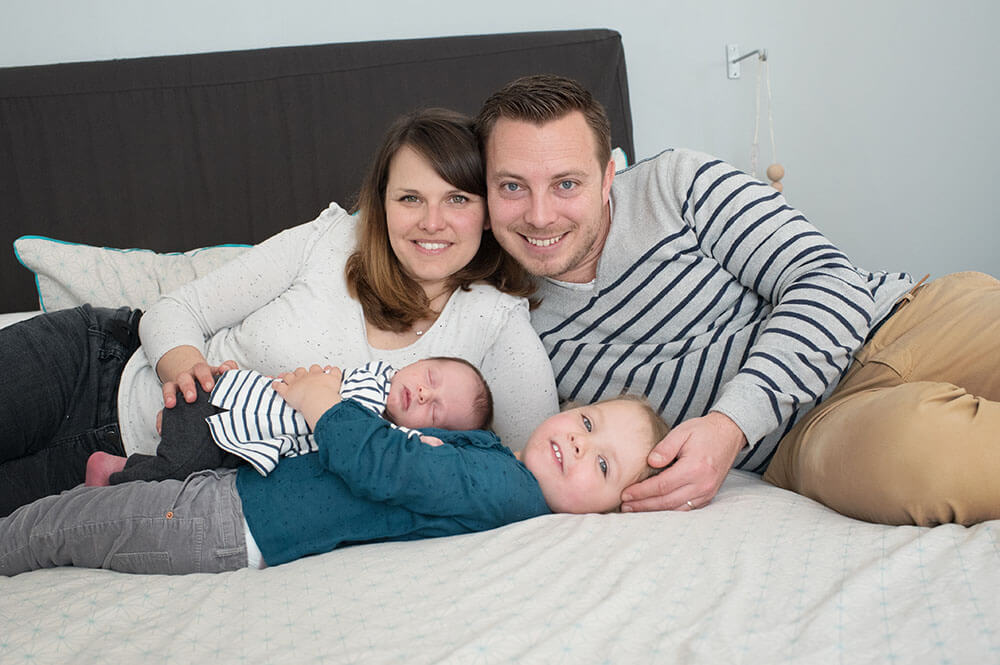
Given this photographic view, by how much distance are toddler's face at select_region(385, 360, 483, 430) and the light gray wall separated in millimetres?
1577

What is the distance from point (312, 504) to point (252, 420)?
0.71 feet

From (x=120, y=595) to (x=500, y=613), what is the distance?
476 mm

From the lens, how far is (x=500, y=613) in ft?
2.97

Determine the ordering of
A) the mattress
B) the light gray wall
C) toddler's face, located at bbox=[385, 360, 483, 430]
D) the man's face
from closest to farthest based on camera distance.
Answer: the mattress, toddler's face, located at bbox=[385, 360, 483, 430], the man's face, the light gray wall

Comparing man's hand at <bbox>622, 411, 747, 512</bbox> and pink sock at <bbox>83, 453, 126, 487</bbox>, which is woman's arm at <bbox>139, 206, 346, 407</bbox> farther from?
man's hand at <bbox>622, 411, 747, 512</bbox>

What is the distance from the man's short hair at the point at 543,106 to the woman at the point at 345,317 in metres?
0.06

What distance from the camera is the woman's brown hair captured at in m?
1.60

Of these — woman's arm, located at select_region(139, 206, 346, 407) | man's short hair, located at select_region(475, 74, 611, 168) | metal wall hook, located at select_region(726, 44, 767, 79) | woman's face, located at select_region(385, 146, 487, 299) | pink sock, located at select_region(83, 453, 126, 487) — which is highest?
metal wall hook, located at select_region(726, 44, 767, 79)

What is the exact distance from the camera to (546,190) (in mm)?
1578

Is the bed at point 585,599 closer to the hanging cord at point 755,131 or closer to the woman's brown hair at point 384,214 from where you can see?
the woman's brown hair at point 384,214

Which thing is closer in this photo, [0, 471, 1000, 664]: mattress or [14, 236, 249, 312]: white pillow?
[0, 471, 1000, 664]: mattress

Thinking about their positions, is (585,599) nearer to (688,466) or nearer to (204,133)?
(688,466)

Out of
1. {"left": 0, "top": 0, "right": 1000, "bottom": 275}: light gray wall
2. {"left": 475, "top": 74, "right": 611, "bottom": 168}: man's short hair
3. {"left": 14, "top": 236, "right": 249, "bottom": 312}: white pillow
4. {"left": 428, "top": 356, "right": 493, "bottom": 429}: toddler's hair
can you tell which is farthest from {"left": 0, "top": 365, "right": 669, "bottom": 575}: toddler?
{"left": 0, "top": 0, "right": 1000, "bottom": 275}: light gray wall

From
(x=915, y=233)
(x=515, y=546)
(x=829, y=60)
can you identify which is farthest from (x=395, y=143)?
(x=915, y=233)
